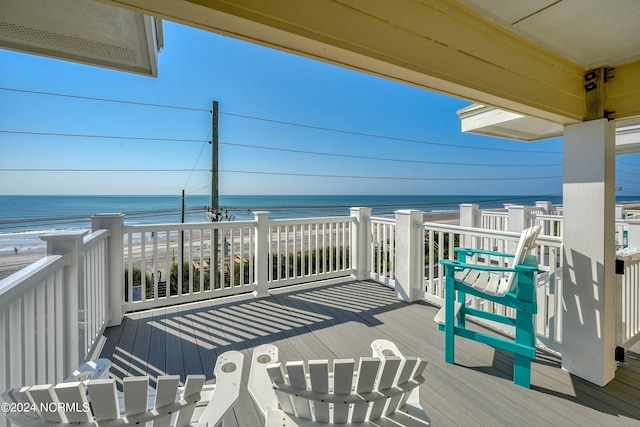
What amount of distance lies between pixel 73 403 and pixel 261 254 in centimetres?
295

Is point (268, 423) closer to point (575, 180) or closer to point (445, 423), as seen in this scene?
point (445, 423)

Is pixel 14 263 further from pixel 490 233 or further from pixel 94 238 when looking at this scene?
pixel 490 233

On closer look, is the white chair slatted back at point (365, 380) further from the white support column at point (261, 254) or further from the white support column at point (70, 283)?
the white support column at point (261, 254)

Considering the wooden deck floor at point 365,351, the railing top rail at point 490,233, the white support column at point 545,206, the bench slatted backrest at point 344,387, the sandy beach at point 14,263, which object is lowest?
the wooden deck floor at point 365,351

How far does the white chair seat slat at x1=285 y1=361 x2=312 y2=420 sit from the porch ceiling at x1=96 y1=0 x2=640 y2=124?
1178mm

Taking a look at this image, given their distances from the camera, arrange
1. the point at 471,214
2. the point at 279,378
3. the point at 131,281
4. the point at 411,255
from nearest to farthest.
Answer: the point at 279,378
the point at 131,281
the point at 411,255
the point at 471,214

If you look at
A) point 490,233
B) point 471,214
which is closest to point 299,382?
point 490,233

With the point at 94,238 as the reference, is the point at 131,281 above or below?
below

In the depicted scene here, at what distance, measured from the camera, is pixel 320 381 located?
0.93 m

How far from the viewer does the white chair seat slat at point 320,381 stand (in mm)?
918

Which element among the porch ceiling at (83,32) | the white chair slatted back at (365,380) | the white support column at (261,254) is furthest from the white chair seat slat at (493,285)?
the porch ceiling at (83,32)

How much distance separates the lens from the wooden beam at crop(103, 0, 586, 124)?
3.36 feet

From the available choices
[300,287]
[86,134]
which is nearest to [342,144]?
[86,134]

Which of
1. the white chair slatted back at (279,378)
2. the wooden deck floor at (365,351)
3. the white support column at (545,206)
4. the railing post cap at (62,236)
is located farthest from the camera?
the white support column at (545,206)
